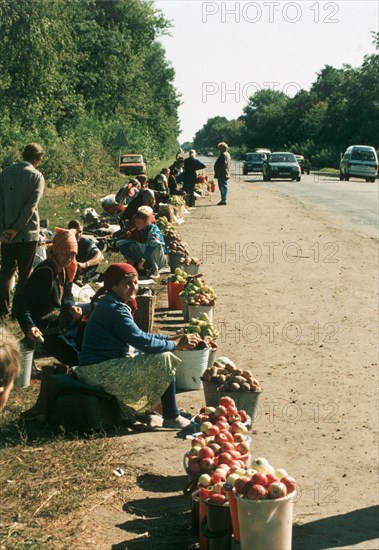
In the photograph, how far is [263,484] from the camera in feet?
16.9

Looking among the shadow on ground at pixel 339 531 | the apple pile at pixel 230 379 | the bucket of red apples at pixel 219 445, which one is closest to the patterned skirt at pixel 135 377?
the apple pile at pixel 230 379

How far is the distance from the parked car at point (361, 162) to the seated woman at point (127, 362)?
41.7 metres

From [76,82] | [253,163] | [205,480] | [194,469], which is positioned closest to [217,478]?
[205,480]

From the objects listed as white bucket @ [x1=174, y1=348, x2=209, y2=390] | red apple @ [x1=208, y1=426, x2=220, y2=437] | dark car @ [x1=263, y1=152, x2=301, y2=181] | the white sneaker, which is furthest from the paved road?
red apple @ [x1=208, y1=426, x2=220, y2=437]

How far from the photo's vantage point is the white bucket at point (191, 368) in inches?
342

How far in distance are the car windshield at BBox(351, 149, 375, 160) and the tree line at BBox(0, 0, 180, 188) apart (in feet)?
42.4

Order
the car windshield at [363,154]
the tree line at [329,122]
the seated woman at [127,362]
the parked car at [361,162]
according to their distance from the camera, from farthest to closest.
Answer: the tree line at [329,122] → the car windshield at [363,154] → the parked car at [361,162] → the seated woman at [127,362]

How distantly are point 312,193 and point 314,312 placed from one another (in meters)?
24.3

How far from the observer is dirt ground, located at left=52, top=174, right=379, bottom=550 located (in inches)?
228

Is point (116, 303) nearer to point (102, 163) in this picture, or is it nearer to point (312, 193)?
point (312, 193)

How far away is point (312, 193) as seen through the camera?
120 ft

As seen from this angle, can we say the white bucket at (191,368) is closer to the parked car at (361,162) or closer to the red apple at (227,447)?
the red apple at (227,447)

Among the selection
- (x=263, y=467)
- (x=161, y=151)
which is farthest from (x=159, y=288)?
(x=161, y=151)

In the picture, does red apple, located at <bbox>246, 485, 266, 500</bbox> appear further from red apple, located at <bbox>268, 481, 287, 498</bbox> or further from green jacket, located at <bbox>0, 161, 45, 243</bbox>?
green jacket, located at <bbox>0, 161, 45, 243</bbox>
